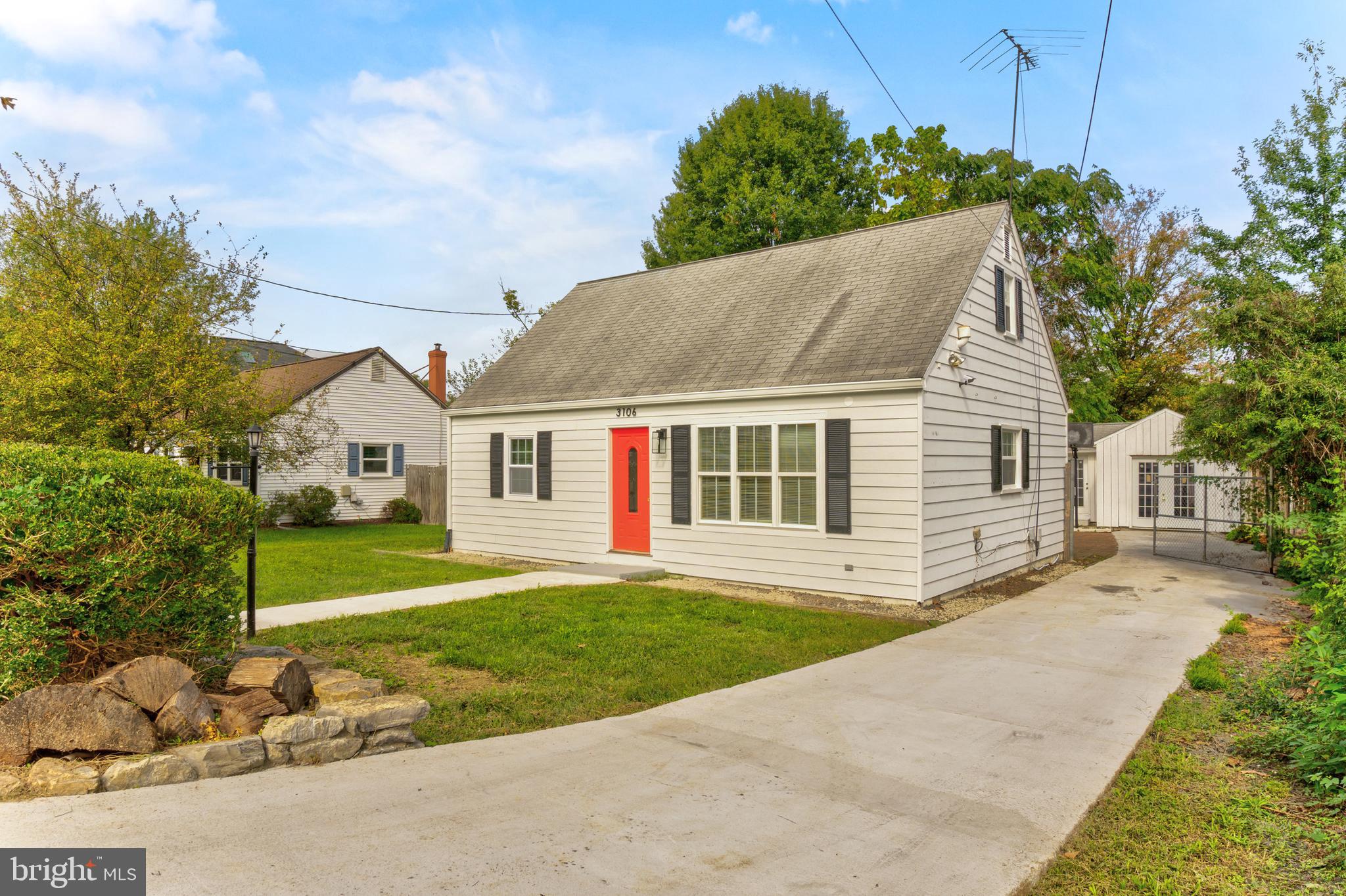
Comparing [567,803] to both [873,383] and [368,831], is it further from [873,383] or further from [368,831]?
[873,383]

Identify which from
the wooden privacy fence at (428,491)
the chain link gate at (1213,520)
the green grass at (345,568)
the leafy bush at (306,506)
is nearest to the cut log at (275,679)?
the green grass at (345,568)

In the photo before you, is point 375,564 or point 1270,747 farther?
point 375,564

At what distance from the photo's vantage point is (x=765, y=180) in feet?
98.4

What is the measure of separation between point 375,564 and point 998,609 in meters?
10.3

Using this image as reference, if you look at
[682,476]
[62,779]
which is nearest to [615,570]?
[682,476]

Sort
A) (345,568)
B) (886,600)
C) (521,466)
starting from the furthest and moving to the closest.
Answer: (521,466) → (345,568) → (886,600)

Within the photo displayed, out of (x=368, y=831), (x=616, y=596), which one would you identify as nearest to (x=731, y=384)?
(x=616, y=596)

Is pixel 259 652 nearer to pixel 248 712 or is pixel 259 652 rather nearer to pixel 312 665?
pixel 312 665

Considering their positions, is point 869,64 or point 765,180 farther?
point 765,180

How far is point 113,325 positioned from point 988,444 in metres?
18.6

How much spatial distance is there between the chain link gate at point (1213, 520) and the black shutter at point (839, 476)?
6.41 metres

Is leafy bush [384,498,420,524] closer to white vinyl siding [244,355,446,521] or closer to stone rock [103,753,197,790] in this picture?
white vinyl siding [244,355,446,521]

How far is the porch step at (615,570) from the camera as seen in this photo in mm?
11695

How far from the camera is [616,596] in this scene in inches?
394
